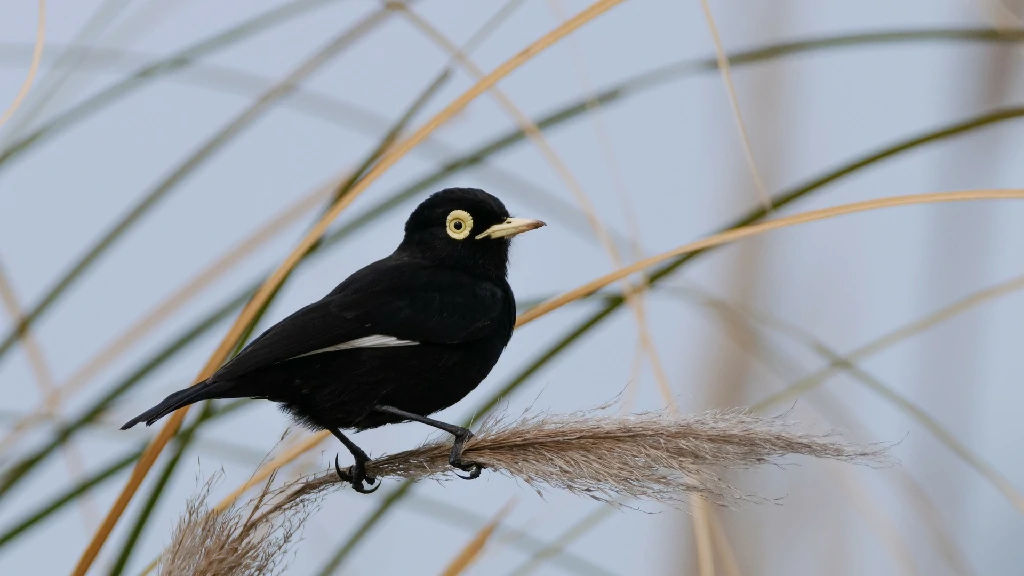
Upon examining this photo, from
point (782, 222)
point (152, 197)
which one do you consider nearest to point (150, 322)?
point (152, 197)

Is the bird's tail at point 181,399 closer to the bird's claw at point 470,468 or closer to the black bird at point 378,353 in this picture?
the black bird at point 378,353

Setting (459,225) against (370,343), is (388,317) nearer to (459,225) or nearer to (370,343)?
(370,343)

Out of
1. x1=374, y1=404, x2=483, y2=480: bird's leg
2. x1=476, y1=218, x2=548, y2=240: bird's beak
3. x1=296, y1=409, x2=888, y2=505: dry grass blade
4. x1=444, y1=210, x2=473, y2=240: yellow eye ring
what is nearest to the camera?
x1=296, y1=409, x2=888, y2=505: dry grass blade

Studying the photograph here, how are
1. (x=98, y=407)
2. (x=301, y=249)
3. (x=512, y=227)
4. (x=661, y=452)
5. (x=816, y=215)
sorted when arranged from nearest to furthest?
(x=661, y=452), (x=816, y=215), (x=301, y=249), (x=98, y=407), (x=512, y=227)

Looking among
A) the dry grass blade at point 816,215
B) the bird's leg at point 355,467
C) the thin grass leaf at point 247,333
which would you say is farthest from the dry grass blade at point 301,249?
the dry grass blade at point 816,215

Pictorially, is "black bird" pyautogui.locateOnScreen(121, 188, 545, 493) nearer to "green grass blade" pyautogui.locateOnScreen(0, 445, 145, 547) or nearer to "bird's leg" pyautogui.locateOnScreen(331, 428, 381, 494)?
"bird's leg" pyautogui.locateOnScreen(331, 428, 381, 494)

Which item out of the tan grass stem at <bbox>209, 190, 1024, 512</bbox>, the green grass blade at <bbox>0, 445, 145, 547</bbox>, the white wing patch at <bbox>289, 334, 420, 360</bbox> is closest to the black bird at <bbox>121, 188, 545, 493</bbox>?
the white wing patch at <bbox>289, 334, 420, 360</bbox>

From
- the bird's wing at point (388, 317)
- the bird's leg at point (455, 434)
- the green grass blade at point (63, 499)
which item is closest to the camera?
the bird's leg at point (455, 434)
